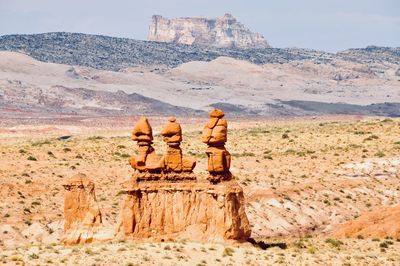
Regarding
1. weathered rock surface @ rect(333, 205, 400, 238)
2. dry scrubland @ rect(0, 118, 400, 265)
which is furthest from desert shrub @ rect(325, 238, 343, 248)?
weathered rock surface @ rect(333, 205, 400, 238)

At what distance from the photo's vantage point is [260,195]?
81.1 m

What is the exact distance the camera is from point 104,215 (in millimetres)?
70000

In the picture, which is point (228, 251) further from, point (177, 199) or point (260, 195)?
point (260, 195)

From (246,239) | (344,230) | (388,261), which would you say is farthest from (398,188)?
(246,239)

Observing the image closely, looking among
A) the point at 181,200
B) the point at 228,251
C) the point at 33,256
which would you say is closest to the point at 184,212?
the point at 181,200

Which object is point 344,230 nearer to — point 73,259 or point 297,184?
point 297,184

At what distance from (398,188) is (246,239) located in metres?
41.8

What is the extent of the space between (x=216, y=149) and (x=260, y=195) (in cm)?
3127

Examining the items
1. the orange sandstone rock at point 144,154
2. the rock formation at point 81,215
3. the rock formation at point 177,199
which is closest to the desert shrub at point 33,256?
the rock formation at point 177,199

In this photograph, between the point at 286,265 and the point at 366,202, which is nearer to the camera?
the point at 286,265

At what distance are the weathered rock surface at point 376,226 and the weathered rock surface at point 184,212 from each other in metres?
17.7

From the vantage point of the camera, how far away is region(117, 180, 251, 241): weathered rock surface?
49.4 metres

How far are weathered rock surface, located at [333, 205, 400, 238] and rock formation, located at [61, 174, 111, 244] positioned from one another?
19.2 meters

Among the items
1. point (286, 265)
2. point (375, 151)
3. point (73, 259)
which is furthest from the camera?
point (375, 151)
